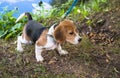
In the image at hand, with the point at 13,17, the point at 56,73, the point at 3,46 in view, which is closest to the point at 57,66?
the point at 56,73

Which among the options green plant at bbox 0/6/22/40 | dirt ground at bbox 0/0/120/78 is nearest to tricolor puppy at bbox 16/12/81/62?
dirt ground at bbox 0/0/120/78

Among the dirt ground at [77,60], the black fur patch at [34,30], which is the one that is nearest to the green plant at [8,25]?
the dirt ground at [77,60]

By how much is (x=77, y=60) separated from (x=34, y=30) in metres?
0.86

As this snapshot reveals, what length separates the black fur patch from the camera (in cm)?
603

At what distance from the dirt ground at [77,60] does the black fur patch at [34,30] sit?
0.27 m

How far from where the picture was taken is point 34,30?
6.19 metres

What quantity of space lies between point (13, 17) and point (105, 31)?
101 inches

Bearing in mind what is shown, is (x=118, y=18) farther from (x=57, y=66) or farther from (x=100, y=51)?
(x=57, y=66)

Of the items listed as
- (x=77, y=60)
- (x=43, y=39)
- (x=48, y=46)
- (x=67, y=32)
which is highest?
(x=67, y=32)

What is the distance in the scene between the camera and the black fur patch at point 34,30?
6027 mm

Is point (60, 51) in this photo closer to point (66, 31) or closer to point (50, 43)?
point (50, 43)

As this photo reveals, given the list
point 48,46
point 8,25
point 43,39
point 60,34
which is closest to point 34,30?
point 43,39

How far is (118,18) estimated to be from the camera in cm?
733

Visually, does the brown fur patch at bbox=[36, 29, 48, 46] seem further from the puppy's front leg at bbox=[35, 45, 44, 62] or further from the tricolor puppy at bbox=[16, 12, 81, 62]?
the puppy's front leg at bbox=[35, 45, 44, 62]
